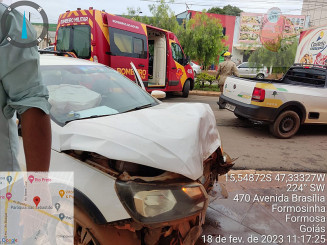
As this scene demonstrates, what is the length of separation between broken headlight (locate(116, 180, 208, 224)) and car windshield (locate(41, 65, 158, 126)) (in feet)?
2.66

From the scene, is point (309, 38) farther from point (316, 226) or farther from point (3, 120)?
point (3, 120)

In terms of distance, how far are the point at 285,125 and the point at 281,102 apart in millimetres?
617

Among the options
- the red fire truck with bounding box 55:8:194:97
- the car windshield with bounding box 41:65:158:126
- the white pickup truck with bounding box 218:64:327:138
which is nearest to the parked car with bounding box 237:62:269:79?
the red fire truck with bounding box 55:8:194:97

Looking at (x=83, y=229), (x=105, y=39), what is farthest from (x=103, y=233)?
(x=105, y=39)

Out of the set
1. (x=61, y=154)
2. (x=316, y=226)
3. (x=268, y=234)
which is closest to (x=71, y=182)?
(x=61, y=154)

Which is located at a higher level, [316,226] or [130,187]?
[130,187]

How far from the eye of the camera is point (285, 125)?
226 inches

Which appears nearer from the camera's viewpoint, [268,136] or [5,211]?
[5,211]

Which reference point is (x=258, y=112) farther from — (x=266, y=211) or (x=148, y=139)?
(x=148, y=139)

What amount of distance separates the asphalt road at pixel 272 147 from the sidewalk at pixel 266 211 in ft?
1.41

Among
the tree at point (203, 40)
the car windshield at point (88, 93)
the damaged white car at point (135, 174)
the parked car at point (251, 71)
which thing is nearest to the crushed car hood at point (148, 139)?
the damaged white car at point (135, 174)

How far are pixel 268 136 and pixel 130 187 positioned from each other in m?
5.12

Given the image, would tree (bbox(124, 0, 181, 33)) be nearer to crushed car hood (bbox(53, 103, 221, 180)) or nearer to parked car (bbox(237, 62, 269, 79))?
parked car (bbox(237, 62, 269, 79))

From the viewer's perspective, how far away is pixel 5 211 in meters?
1.13
